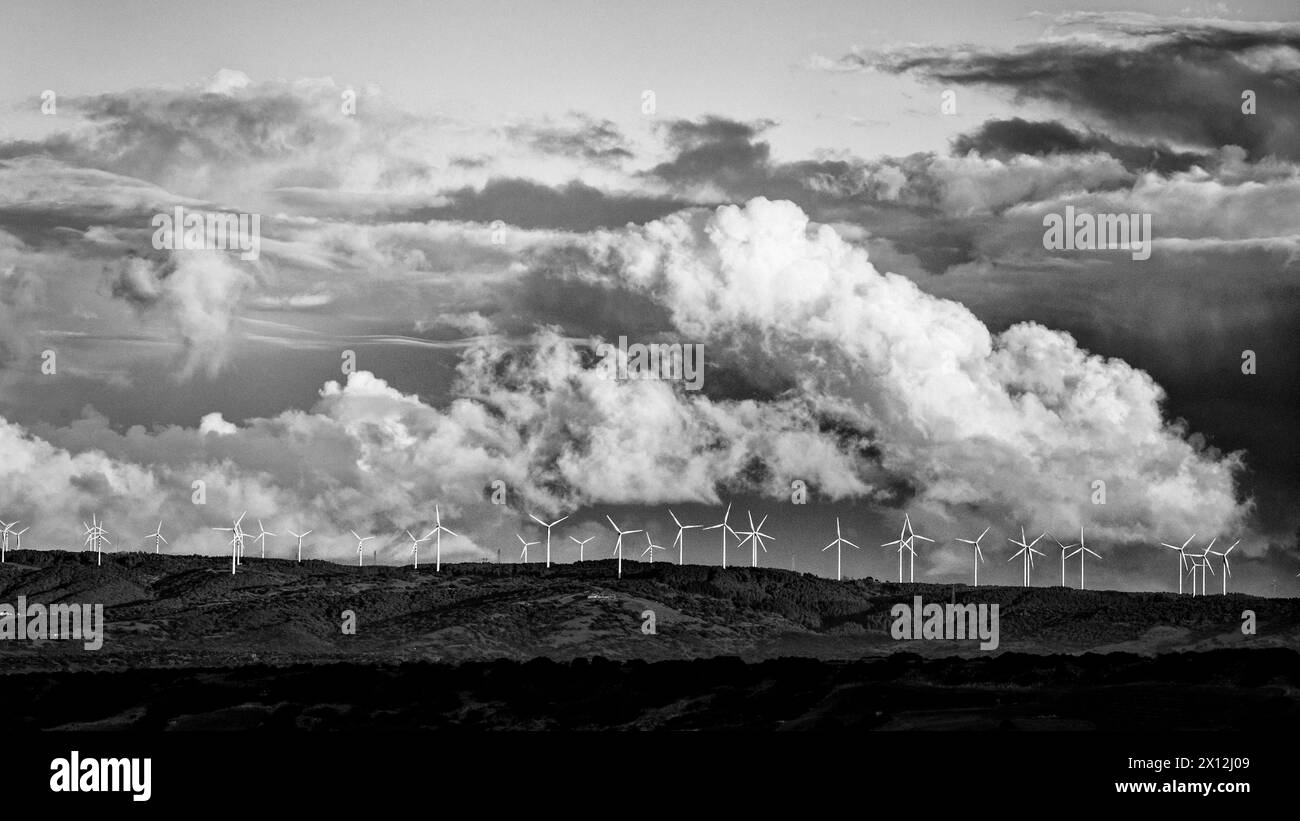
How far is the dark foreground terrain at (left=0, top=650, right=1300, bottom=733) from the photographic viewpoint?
11531 cm

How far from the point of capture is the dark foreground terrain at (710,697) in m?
115

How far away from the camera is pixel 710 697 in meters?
142
